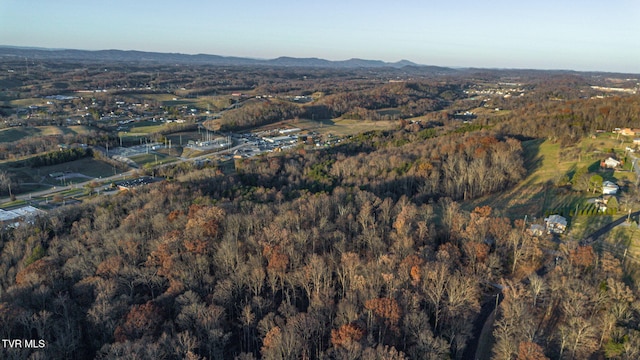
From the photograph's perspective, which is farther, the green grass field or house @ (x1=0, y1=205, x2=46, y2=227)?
the green grass field

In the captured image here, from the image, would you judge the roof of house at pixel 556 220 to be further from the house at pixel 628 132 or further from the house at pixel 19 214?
the house at pixel 19 214

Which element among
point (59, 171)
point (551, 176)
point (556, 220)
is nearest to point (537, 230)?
point (556, 220)

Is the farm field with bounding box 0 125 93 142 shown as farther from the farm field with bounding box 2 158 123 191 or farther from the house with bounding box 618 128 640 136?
the house with bounding box 618 128 640 136

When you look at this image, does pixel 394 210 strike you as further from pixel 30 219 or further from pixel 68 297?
pixel 30 219

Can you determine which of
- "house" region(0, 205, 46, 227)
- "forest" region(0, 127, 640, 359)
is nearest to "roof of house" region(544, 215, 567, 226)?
"forest" region(0, 127, 640, 359)

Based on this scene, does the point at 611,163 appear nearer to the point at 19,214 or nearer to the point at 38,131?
the point at 19,214

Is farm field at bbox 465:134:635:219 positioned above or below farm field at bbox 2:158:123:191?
above

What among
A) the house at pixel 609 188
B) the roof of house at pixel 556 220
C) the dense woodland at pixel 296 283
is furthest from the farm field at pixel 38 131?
the house at pixel 609 188
